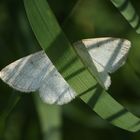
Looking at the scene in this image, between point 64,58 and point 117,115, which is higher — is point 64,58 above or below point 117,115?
above

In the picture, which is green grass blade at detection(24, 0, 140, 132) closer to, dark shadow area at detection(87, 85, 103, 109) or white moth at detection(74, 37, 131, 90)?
dark shadow area at detection(87, 85, 103, 109)

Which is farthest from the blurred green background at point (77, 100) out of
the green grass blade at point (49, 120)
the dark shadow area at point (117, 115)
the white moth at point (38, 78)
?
the dark shadow area at point (117, 115)

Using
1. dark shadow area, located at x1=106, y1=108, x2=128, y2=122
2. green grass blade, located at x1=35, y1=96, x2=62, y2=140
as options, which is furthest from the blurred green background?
dark shadow area, located at x1=106, y1=108, x2=128, y2=122

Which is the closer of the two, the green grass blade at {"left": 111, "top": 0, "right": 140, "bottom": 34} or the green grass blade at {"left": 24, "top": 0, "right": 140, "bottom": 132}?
the green grass blade at {"left": 24, "top": 0, "right": 140, "bottom": 132}

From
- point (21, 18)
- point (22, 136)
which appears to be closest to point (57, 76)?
point (21, 18)

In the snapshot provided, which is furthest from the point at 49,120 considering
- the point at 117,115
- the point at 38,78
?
the point at 117,115

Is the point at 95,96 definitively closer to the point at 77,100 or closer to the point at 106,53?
the point at 106,53

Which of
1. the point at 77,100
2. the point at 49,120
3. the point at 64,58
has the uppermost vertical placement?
the point at 64,58
